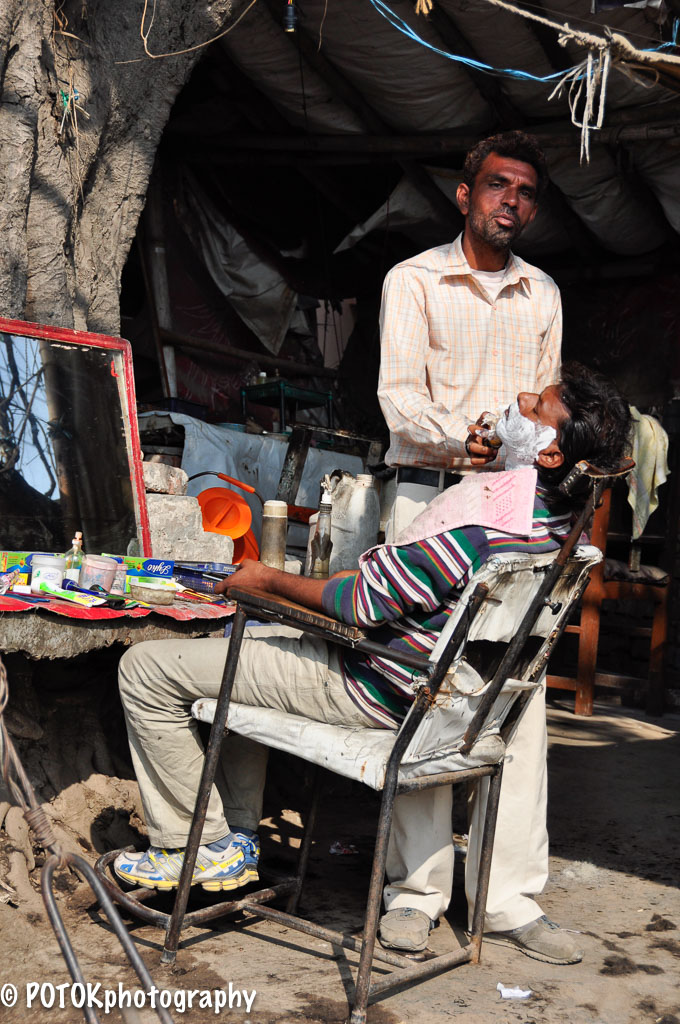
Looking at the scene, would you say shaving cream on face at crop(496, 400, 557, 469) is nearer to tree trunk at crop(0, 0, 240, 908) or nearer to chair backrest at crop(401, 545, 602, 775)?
chair backrest at crop(401, 545, 602, 775)

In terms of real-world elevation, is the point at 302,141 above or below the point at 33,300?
above

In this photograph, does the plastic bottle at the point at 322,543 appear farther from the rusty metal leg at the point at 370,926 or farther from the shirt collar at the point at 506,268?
the rusty metal leg at the point at 370,926

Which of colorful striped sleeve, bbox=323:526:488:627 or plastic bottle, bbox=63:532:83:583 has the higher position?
colorful striped sleeve, bbox=323:526:488:627

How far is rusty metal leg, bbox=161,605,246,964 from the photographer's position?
7.32ft

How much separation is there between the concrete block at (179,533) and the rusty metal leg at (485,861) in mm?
1540

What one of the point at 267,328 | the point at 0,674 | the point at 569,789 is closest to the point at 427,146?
the point at 267,328

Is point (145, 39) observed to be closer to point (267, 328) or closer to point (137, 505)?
point (137, 505)

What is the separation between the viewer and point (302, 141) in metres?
6.17

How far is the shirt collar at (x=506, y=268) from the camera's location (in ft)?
9.54

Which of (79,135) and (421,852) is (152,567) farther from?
(79,135)

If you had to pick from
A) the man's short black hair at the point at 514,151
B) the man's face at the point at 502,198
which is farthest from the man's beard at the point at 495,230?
the man's short black hair at the point at 514,151

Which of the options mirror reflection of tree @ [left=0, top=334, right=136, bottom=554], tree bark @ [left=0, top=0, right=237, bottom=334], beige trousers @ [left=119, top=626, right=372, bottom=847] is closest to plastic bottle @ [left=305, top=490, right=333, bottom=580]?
mirror reflection of tree @ [left=0, top=334, right=136, bottom=554]

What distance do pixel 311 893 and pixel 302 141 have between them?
497 centimetres

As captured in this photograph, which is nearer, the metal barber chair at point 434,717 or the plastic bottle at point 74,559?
the metal barber chair at point 434,717
